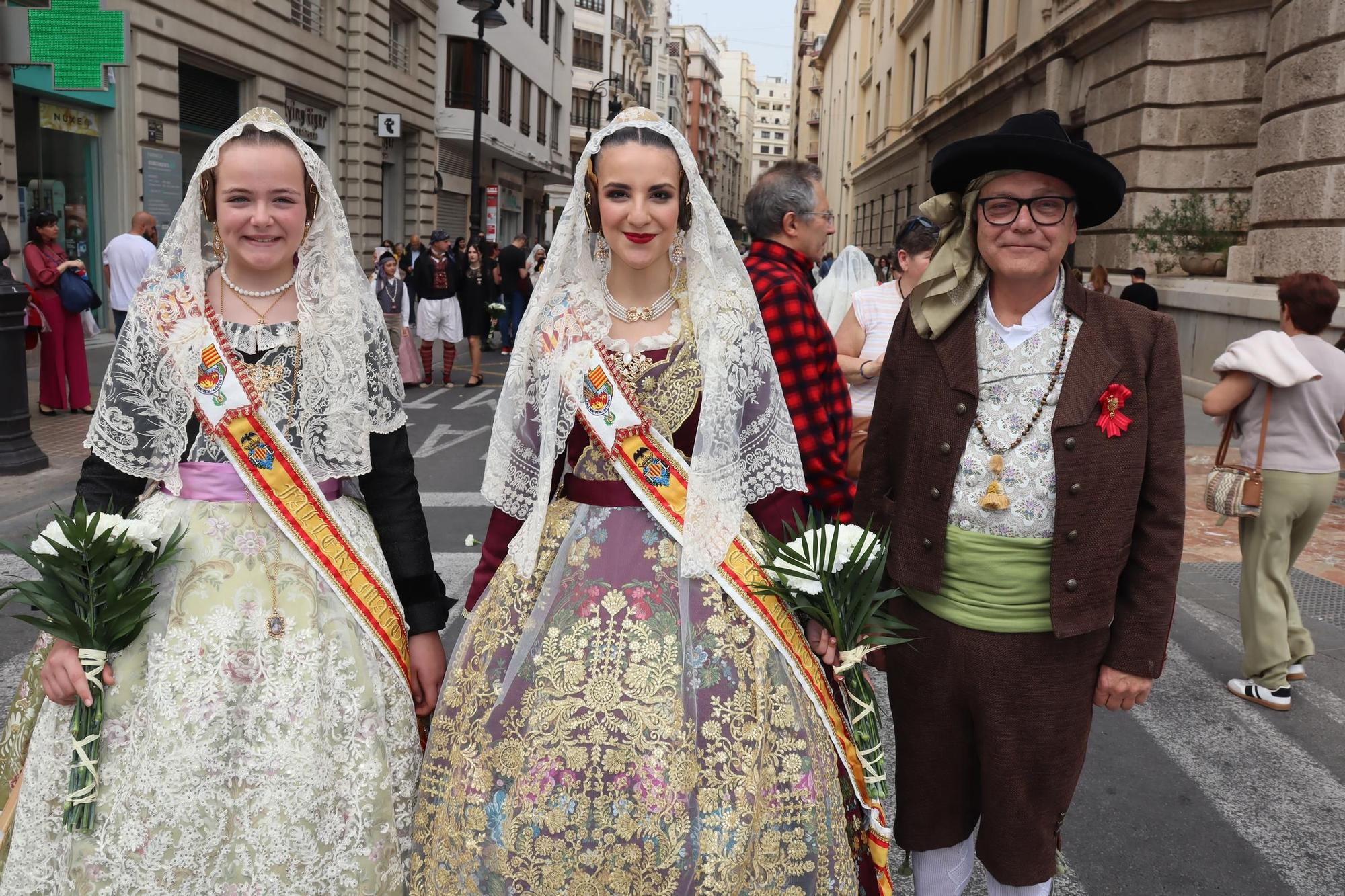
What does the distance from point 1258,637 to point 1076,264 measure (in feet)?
45.0

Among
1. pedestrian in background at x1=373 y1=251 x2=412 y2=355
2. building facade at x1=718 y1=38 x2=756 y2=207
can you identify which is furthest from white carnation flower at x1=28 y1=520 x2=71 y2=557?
building facade at x1=718 y1=38 x2=756 y2=207

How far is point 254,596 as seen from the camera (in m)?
2.34

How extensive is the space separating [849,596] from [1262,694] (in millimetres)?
3187

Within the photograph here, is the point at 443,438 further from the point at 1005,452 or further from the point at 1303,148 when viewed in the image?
the point at 1303,148

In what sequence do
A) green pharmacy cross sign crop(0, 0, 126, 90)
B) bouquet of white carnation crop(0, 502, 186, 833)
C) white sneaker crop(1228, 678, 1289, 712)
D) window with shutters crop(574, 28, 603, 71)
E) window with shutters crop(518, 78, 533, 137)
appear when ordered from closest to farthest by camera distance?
bouquet of white carnation crop(0, 502, 186, 833), white sneaker crop(1228, 678, 1289, 712), green pharmacy cross sign crop(0, 0, 126, 90), window with shutters crop(518, 78, 533, 137), window with shutters crop(574, 28, 603, 71)

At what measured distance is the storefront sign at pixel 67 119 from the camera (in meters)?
13.5

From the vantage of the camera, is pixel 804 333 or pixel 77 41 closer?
pixel 804 333

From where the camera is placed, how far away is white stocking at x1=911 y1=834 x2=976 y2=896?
8.96ft

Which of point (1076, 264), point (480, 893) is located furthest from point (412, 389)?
point (480, 893)

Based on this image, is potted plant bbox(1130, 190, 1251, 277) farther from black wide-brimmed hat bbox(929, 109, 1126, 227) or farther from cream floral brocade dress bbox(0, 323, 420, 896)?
cream floral brocade dress bbox(0, 323, 420, 896)

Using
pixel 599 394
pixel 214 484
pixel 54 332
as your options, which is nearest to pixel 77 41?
pixel 54 332

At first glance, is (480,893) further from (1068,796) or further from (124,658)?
(1068,796)

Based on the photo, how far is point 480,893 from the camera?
2.27m

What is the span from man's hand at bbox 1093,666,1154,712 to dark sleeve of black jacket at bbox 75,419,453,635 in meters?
1.55
